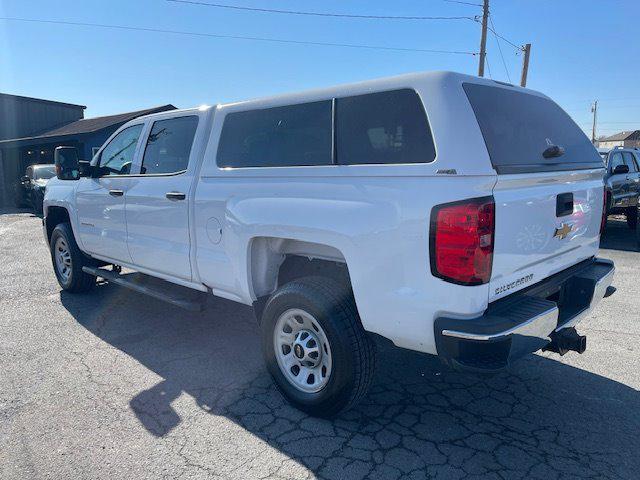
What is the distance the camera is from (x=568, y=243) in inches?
127

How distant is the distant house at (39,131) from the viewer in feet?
75.6

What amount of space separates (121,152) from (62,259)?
202 centimetres

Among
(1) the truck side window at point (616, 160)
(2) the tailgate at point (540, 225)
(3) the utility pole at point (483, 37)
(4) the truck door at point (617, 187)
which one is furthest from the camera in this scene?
(3) the utility pole at point (483, 37)

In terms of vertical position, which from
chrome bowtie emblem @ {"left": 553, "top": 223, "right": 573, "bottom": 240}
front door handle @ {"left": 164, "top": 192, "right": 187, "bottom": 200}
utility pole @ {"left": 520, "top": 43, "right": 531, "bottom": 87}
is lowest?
chrome bowtie emblem @ {"left": 553, "top": 223, "right": 573, "bottom": 240}

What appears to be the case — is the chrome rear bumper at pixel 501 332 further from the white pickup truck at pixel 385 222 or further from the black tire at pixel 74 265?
the black tire at pixel 74 265

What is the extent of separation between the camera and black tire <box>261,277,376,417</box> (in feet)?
9.60

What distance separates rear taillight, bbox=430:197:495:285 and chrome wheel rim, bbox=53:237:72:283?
5.05 metres

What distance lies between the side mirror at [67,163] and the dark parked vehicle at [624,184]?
385 inches

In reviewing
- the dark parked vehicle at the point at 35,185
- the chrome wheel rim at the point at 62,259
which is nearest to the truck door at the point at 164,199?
the chrome wheel rim at the point at 62,259

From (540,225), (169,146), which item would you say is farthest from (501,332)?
(169,146)

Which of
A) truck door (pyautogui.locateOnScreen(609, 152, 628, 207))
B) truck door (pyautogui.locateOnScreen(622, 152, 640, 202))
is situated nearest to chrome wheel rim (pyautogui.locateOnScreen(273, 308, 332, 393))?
truck door (pyautogui.locateOnScreen(609, 152, 628, 207))

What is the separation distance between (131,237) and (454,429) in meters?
3.31

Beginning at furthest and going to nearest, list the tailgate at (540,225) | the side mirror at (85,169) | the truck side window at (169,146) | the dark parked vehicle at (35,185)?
the dark parked vehicle at (35,185) < the side mirror at (85,169) < the truck side window at (169,146) < the tailgate at (540,225)

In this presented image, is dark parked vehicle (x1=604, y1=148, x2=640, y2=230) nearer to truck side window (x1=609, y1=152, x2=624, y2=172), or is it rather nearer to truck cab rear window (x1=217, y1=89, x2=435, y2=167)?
truck side window (x1=609, y1=152, x2=624, y2=172)
